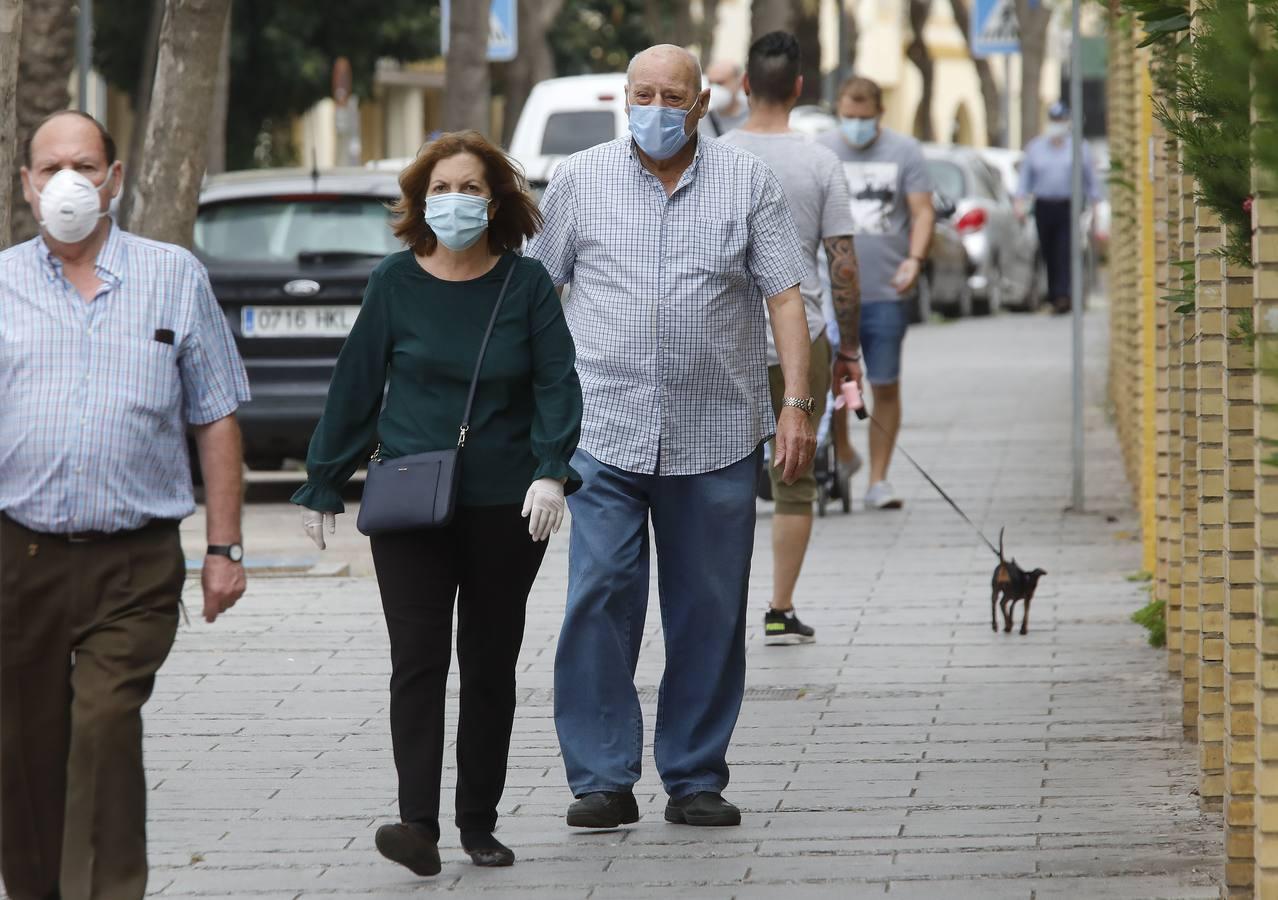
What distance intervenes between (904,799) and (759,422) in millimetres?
1000

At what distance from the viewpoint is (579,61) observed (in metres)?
46.5

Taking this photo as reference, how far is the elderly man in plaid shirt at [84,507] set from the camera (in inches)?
200

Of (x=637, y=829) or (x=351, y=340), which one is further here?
(x=637, y=829)

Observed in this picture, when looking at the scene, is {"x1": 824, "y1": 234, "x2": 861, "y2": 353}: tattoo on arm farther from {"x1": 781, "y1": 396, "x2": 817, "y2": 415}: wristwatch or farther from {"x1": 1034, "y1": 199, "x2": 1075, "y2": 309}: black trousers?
{"x1": 1034, "y1": 199, "x2": 1075, "y2": 309}: black trousers

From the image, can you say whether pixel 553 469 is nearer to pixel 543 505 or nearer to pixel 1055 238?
pixel 543 505

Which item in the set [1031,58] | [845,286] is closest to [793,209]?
[845,286]

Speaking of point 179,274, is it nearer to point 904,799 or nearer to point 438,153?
point 438,153

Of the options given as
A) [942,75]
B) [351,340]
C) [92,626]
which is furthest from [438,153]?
[942,75]

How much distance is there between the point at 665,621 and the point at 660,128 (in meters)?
1.21

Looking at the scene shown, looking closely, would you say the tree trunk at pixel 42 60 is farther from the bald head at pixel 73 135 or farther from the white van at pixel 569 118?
the white van at pixel 569 118

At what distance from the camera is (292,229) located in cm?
1341

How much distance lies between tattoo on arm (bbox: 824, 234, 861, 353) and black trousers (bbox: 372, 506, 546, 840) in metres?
4.27

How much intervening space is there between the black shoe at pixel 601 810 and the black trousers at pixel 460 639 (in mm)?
327

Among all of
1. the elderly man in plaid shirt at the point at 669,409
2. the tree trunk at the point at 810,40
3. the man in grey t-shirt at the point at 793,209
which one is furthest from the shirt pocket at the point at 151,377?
the tree trunk at the point at 810,40
